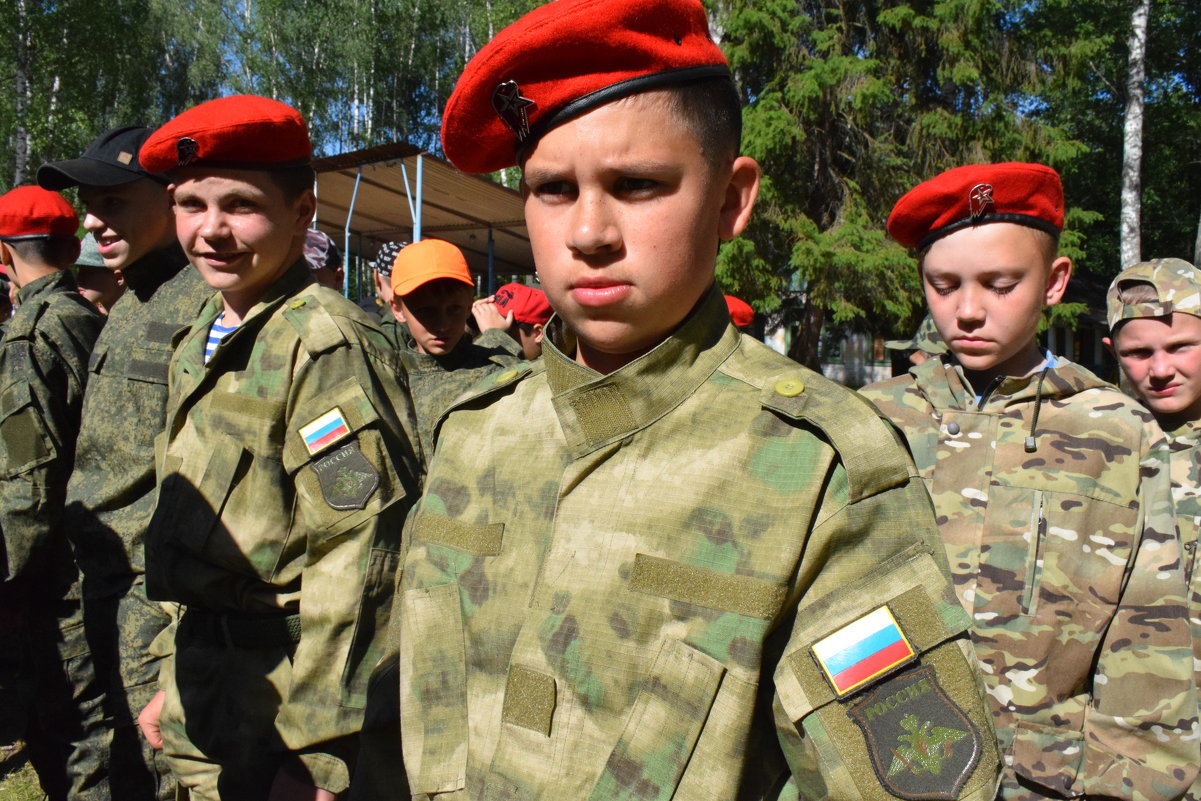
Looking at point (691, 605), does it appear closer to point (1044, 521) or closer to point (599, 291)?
point (599, 291)

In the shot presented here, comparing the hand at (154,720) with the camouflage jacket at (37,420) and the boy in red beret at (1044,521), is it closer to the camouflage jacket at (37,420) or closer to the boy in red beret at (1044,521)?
the camouflage jacket at (37,420)

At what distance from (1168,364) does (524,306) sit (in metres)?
3.54

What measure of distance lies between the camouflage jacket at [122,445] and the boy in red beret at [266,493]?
55 centimetres

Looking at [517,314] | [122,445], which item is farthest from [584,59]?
[517,314]

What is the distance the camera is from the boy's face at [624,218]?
1168mm

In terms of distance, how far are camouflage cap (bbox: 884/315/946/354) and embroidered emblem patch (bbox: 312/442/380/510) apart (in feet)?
5.20

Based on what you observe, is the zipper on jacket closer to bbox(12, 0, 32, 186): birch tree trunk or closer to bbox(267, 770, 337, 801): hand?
bbox(267, 770, 337, 801): hand

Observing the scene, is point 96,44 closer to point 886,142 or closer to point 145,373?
point 886,142

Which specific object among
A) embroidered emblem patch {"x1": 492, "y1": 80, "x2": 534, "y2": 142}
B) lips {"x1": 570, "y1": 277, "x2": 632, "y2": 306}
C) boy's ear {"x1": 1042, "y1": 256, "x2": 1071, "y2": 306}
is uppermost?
embroidered emblem patch {"x1": 492, "y1": 80, "x2": 534, "y2": 142}

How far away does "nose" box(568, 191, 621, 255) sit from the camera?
1156mm

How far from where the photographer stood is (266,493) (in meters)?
2.12

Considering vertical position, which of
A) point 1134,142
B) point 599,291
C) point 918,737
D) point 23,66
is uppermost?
point 23,66

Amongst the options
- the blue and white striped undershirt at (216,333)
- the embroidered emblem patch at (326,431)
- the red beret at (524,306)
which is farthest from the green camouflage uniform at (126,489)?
the red beret at (524,306)

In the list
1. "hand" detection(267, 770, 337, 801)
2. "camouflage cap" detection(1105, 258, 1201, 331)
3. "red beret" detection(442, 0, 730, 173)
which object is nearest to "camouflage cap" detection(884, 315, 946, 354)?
"camouflage cap" detection(1105, 258, 1201, 331)
